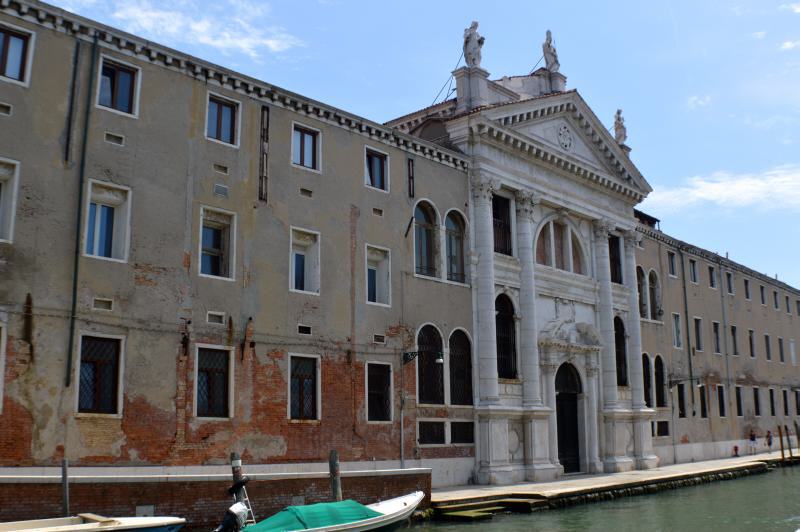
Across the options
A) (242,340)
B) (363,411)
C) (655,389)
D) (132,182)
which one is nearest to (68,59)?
(132,182)

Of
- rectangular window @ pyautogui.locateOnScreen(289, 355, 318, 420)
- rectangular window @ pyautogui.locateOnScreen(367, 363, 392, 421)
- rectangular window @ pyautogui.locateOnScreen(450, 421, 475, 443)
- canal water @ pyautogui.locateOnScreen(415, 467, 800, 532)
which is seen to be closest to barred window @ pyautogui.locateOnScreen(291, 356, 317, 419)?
rectangular window @ pyautogui.locateOnScreen(289, 355, 318, 420)

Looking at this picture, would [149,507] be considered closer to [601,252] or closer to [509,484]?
[509,484]

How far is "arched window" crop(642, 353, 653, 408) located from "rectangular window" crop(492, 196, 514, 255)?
9814 mm

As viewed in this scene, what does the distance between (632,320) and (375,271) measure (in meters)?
13.3

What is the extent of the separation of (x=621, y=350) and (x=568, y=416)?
4730 millimetres

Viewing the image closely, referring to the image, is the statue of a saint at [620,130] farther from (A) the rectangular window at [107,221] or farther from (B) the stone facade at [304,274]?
(A) the rectangular window at [107,221]

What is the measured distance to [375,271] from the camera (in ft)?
76.1

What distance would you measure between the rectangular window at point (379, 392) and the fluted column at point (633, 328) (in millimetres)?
12659

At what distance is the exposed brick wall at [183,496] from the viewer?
13344mm

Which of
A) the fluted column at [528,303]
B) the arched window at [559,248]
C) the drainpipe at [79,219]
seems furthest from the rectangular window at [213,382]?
the arched window at [559,248]

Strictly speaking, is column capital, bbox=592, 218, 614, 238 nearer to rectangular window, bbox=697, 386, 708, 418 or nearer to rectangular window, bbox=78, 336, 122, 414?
rectangular window, bbox=697, 386, 708, 418

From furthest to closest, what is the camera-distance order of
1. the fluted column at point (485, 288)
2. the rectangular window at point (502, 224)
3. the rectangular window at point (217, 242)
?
the rectangular window at point (502, 224)
the fluted column at point (485, 288)
the rectangular window at point (217, 242)

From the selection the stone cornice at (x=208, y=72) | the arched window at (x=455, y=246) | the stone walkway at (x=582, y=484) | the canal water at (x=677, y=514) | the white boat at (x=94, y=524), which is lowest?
the canal water at (x=677, y=514)

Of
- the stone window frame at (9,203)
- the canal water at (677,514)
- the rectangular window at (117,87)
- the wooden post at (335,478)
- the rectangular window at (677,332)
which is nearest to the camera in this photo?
the stone window frame at (9,203)
